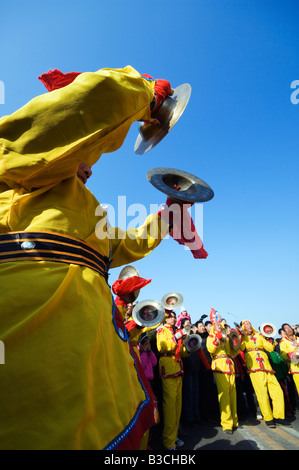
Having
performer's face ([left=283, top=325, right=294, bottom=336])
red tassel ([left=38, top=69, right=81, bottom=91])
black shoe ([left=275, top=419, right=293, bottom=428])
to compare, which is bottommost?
black shoe ([left=275, top=419, right=293, bottom=428])

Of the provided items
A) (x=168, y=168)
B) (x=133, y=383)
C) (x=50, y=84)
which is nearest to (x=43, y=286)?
(x=133, y=383)

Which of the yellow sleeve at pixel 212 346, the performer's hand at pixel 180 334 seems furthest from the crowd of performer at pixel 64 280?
the yellow sleeve at pixel 212 346

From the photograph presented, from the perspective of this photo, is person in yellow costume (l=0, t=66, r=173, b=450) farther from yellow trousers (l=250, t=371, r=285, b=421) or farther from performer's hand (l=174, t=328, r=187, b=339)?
yellow trousers (l=250, t=371, r=285, b=421)

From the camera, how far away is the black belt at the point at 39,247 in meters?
1.15

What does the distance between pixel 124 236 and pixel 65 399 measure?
1.10 m

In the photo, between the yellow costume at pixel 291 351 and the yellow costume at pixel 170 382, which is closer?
the yellow costume at pixel 170 382

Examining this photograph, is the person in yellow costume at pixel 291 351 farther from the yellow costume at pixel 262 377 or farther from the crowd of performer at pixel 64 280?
the crowd of performer at pixel 64 280

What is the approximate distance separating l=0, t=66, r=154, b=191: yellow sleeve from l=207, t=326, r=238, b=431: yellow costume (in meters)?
6.98

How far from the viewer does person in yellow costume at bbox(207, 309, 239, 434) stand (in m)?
6.43

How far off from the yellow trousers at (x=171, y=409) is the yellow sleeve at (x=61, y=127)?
5933mm

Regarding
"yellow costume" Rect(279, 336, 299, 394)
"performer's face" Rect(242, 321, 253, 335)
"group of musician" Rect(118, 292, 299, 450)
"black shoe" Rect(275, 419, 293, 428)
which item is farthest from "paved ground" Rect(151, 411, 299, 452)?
"performer's face" Rect(242, 321, 253, 335)

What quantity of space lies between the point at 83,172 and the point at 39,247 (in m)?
0.59

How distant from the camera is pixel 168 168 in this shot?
2.06 m
